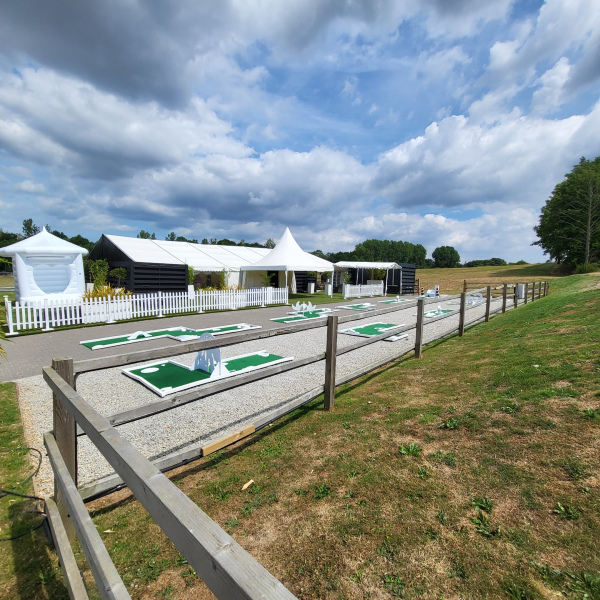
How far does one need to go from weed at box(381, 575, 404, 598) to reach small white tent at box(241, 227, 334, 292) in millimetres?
18462

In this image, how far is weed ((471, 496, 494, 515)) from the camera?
6.91ft

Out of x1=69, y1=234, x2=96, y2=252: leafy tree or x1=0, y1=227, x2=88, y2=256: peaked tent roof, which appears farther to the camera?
x1=69, y1=234, x2=96, y2=252: leafy tree

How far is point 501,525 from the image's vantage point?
1964 millimetres

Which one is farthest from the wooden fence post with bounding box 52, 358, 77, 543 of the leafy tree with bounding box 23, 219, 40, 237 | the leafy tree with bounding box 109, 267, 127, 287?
the leafy tree with bounding box 23, 219, 40, 237

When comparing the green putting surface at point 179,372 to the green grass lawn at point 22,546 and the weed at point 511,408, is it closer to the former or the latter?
the green grass lawn at point 22,546

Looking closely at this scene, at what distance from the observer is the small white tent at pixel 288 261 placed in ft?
67.5

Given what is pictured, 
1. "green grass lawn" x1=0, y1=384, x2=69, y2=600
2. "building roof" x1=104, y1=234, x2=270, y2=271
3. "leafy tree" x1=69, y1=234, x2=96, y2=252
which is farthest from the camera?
"leafy tree" x1=69, y1=234, x2=96, y2=252

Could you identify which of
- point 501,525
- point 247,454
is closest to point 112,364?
point 247,454

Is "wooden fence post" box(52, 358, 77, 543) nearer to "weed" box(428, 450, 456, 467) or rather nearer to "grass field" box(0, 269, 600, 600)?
"grass field" box(0, 269, 600, 600)

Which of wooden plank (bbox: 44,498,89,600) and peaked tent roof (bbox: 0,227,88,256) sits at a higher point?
peaked tent roof (bbox: 0,227,88,256)

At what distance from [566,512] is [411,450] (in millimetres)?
1103

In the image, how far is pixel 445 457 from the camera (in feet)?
8.86

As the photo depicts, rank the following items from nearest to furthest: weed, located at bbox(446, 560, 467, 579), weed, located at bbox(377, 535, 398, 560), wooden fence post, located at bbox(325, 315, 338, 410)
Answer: weed, located at bbox(446, 560, 467, 579) → weed, located at bbox(377, 535, 398, 560) → wooden fence post, located at bbox(325, 315, 338, 410)

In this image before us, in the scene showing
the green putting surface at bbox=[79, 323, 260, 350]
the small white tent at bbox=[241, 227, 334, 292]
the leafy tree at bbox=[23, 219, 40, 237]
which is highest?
the leafy tree at bbox=[23, 219, 40, 237]
